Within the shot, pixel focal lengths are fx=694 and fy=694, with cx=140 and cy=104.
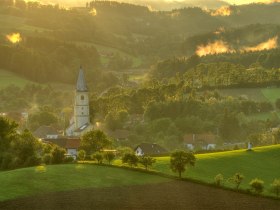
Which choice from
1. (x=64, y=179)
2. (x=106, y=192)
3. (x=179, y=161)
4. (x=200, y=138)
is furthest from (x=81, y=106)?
(x=106, y=192)

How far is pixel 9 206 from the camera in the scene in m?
54.0

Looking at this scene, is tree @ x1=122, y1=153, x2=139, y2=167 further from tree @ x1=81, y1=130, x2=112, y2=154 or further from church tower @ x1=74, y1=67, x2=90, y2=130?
church tower @ x1=74, y1=67, x2=90, y2=130

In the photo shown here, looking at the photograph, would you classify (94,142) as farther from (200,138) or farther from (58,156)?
(200,138)

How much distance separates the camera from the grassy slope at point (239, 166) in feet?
Result: 248

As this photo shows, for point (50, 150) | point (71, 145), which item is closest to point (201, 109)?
point (71, 145)

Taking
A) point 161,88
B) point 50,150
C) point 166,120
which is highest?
point 161,88

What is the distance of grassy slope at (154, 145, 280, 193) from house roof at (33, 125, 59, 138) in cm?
5737

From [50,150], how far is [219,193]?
91.9 ft

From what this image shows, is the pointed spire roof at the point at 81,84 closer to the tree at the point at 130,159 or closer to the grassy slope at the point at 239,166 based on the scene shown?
the grassy slope at the point at 239,166

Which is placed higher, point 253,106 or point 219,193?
point 253,106

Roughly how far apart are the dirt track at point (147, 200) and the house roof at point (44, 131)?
76.9m

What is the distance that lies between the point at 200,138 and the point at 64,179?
69509mm

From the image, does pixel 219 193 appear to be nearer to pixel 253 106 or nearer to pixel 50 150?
pixel 50 150

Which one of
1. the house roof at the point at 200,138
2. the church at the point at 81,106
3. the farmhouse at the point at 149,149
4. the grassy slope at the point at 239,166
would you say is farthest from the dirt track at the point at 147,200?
the church at the point at 81,106
